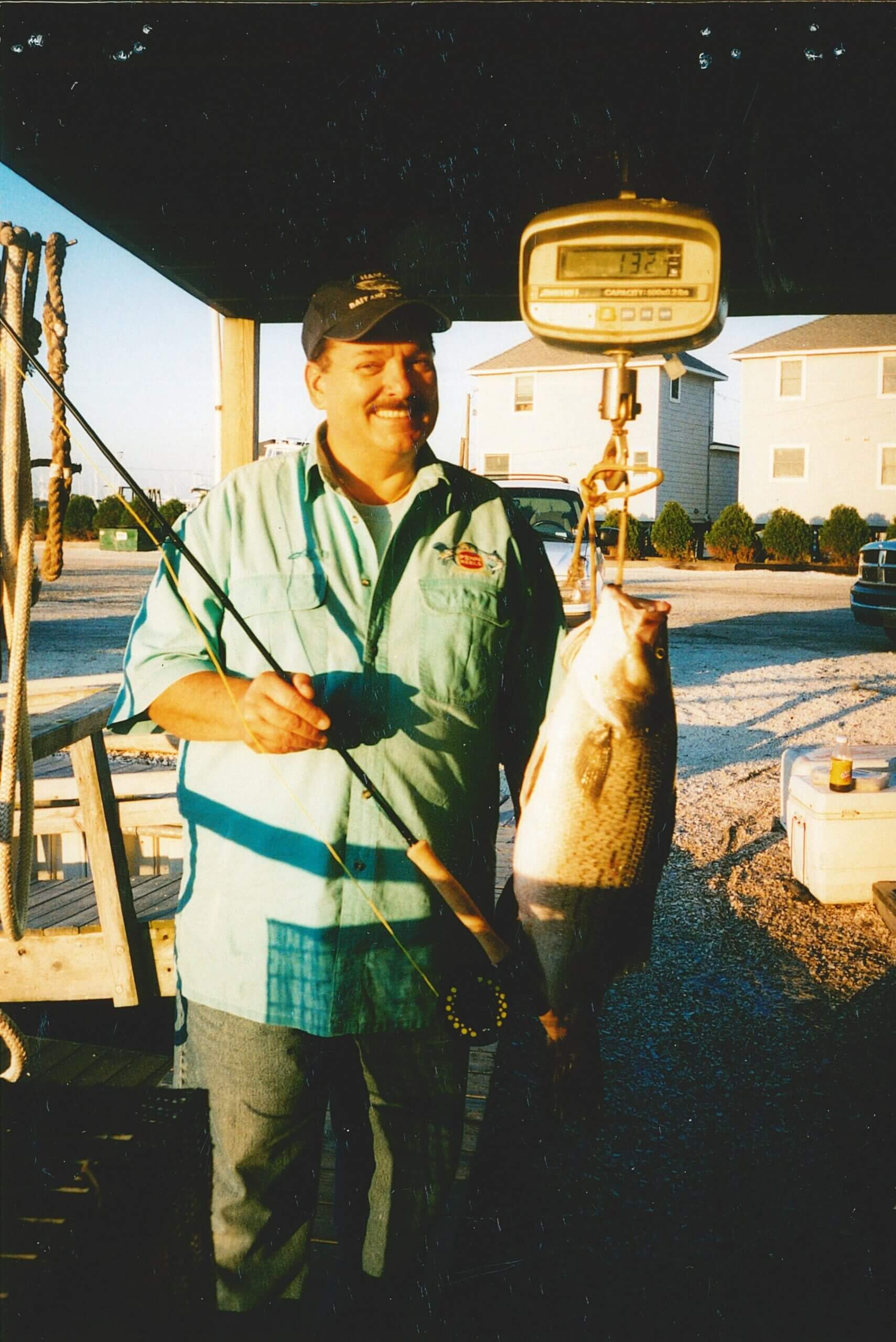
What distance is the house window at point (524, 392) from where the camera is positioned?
35.2 metres

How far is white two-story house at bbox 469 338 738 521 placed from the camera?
33.8 meters

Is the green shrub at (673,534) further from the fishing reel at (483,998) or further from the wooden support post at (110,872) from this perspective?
the fishing reel at (483,998)

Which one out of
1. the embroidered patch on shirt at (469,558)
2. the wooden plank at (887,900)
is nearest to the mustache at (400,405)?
the embroidered patch on shirt at (469,558)

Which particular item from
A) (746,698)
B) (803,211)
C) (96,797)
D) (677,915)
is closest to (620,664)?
(96,797)

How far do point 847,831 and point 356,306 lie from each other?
14.0 feet

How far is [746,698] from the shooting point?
35.3 ft

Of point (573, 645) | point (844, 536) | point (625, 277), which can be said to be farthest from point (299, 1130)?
point (844, 536)

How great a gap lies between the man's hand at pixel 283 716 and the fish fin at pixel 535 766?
16.7 inches

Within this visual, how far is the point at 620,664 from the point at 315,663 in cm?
69

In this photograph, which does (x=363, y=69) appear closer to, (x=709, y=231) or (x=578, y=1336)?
(x=709, y=231)

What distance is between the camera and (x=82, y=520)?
3488 cm

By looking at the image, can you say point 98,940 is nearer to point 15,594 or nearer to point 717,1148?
point 15,594

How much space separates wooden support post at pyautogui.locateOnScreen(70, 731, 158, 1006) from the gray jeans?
1213 mm

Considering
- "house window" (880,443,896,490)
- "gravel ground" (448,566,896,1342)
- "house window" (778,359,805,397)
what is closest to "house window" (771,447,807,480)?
"house window" (778,359,805,397)
